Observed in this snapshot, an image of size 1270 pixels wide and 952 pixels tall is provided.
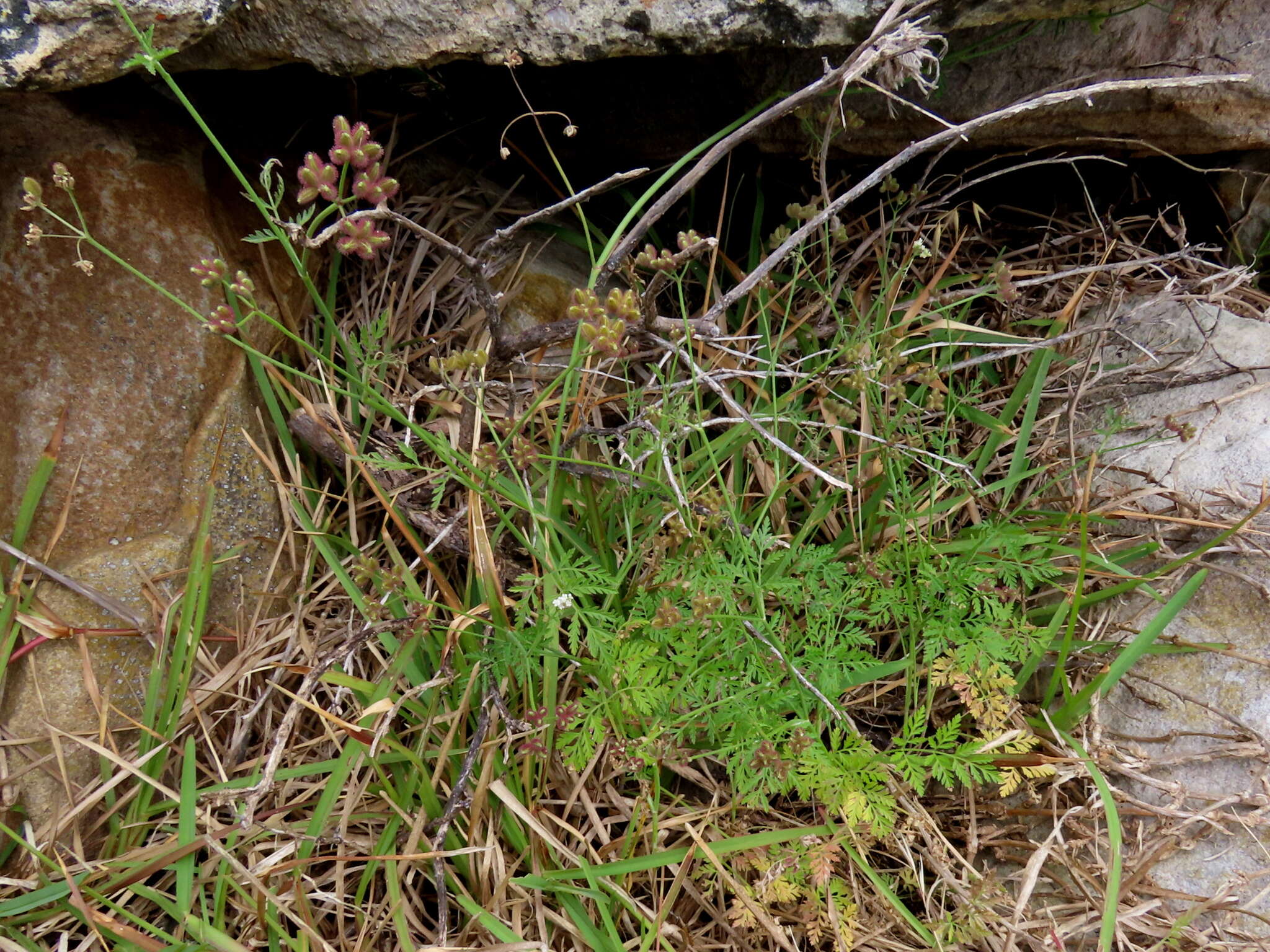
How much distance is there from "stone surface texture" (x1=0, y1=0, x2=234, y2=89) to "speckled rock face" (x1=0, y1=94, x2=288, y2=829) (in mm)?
431

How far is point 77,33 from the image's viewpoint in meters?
1.70

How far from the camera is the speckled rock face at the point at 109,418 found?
2.00 meters

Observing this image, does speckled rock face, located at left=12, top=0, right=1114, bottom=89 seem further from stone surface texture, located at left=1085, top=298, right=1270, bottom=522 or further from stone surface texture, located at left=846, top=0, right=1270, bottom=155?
stone surface texture, located at left=1085, top=298, right=1270, bottom=522

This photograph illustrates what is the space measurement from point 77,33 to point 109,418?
0.89 meters

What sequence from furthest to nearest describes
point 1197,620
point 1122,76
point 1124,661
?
point 1122,76 < point 1197,620 < point 1124,661

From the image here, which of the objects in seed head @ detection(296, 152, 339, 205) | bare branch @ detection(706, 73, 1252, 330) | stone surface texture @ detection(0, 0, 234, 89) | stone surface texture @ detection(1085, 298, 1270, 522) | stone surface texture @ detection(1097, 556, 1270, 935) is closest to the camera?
seed head @ detection(296, 152, 339, 205)

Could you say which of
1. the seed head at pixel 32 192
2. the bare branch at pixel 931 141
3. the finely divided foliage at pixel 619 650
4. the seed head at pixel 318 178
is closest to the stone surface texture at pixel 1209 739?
the finely divided foliage at pixel 619 650

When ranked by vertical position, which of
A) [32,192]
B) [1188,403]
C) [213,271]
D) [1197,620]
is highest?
[32,192]

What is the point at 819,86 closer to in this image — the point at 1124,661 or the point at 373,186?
the point at 373,186

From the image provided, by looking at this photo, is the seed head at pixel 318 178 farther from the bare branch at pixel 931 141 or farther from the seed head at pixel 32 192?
the bare branch at pixel 931 141

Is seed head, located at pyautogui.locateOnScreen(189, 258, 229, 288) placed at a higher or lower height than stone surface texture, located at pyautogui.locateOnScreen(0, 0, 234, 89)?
lower

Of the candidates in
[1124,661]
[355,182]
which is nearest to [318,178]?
[355,182]

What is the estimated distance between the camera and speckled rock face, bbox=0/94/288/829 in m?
2.00

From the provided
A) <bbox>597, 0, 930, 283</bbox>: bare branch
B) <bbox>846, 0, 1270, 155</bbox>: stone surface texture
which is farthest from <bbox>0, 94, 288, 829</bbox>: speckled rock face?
<bbox>846, 0, 1270, 155</bbox>: stone surface texture
